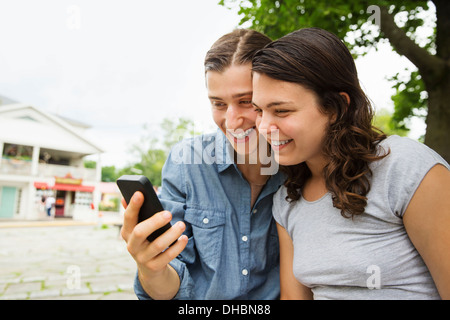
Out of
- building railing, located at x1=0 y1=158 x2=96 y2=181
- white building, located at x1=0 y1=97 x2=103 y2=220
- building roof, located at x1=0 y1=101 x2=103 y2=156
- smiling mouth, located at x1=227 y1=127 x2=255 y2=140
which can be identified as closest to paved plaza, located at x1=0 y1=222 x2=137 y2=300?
smiling mouth, located at x1=227 y1=127 x2=255 y2=140

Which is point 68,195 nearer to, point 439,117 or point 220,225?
point 439,117

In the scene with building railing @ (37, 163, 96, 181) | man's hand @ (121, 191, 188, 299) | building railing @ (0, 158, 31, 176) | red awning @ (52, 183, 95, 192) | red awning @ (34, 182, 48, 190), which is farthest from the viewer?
red awning @ (52, 183, 95, 192)

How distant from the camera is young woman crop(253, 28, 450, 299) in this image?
3.37ft

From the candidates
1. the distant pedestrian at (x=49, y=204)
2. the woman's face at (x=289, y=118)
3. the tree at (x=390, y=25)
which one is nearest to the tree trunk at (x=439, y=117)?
the tree at (x=390, y=25)

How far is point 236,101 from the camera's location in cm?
144

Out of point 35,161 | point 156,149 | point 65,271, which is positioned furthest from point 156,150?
point 65,271

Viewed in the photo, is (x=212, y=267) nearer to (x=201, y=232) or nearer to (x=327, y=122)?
(x=201, y=232)

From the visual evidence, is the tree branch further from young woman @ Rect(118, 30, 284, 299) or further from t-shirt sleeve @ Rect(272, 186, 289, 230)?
t-shirt sleeve @ Rect(272, 186, 289, 230)

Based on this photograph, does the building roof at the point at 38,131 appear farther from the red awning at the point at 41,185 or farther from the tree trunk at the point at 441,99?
the tree trunk at the point at 441,99

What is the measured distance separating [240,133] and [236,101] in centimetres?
14

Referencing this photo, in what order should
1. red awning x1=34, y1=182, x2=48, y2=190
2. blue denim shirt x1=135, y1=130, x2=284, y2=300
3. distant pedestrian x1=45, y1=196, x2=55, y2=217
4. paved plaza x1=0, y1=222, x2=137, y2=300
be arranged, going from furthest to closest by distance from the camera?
red awning x1=34, y1=182, x2=48, y2=190 < distant pedestrian x1=45, y1=196, x2=55, y2=217 < paved plaza x1=0, y1=222, x2=137, y2=300 < blue denim shirt x1=135, y1=130, x2=284, y2=300

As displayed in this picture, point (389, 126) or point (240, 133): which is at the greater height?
point (389, 126)

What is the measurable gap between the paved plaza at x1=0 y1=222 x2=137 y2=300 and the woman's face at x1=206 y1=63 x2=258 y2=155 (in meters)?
3.40
